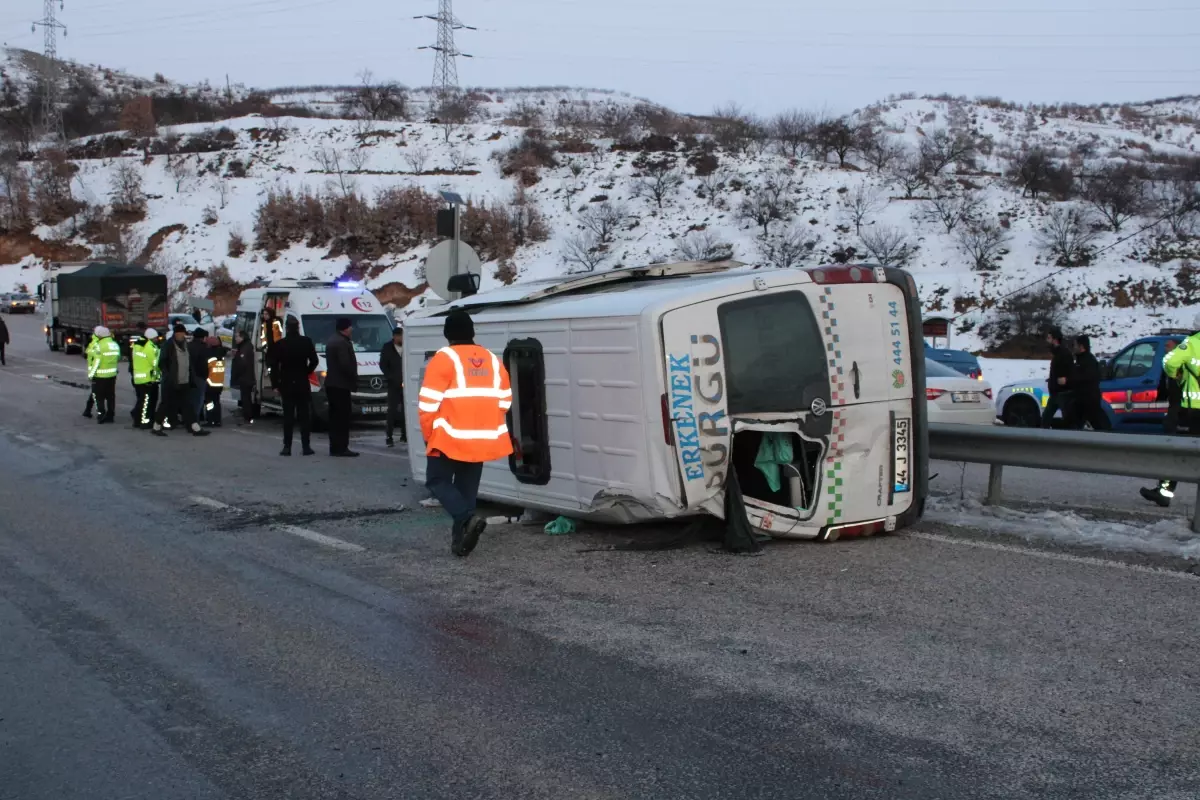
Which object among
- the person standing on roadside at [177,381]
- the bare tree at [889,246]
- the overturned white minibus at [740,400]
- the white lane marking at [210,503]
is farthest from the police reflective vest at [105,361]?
the bare tree at [889,246]

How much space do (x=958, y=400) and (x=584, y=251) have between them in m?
40.7

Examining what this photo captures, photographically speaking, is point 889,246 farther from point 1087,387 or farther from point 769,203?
point 1087,387

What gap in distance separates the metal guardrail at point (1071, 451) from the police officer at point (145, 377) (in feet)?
43.7

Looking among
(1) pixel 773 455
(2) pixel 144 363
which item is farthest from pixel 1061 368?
(2) pixel 144 363

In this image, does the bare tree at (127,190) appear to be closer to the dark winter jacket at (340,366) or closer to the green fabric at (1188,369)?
the dark winter jacket at (340,366)

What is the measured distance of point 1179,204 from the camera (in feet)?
161

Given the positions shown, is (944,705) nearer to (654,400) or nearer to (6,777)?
(654,400)

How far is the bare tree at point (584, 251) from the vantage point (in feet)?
172

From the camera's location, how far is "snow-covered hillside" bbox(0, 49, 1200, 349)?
43750mm

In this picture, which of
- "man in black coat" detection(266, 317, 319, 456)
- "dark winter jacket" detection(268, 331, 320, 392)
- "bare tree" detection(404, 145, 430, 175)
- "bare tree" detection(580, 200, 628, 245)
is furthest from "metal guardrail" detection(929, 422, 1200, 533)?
"bare tree" detection(404, 145, 430, 175)

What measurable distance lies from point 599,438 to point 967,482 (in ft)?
18.7

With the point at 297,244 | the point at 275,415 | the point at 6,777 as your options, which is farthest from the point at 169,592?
the point at 297,244

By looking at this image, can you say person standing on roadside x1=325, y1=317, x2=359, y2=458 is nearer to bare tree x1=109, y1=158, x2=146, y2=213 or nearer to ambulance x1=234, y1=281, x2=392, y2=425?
ambulance x1=234, y1=281, x2=392, y2=425

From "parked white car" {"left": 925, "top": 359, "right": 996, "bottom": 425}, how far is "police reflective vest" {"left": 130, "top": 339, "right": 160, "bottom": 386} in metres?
12.1
